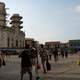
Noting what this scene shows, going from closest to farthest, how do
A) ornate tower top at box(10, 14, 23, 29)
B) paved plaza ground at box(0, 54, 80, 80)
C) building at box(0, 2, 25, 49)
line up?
paved plaza ground at box(0, 54, 80, 80) < building at box(0, 2, 25, 49) < ornate tower top at box(10, 14, 23, 29)

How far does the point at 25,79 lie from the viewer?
54.3 ft

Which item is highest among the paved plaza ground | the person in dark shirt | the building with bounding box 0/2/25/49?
the building with bounding box 0/2/25/49

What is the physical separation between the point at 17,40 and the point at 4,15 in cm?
1335

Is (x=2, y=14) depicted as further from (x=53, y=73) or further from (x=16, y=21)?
(x=53, y=73)

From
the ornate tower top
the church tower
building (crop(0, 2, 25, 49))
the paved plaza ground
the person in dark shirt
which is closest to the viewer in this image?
the person in dark shirt

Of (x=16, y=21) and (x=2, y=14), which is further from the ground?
(x=2, y=14)

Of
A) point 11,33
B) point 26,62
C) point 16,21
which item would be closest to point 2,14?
point 11,33

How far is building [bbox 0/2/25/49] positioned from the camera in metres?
144

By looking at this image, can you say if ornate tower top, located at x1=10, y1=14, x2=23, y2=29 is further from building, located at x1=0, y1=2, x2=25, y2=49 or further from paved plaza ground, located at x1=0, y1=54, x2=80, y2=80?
paved plaza ground, located at x1=0, y1=54, x2=80, y2=80

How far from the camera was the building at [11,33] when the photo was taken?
14440 cm

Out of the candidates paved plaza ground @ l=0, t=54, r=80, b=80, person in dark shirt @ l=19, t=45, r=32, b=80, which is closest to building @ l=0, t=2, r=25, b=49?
paved plaza ground @ l=0, t=54, r=80, b=80

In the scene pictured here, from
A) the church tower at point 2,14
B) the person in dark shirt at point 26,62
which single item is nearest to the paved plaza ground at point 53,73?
the person in dark shirt at point 26,62

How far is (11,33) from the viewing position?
518 feet

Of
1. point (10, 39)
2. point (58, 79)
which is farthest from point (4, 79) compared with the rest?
point (10, 39)
